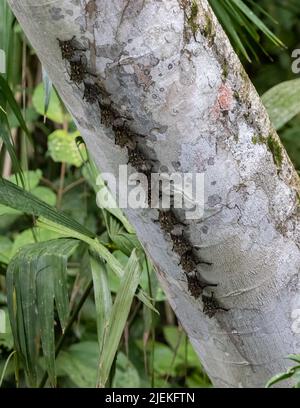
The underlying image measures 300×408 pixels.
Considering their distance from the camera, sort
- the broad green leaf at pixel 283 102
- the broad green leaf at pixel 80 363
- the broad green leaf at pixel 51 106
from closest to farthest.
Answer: the broad green leaf at pixel 283 102 < the broad green leaf at pixel 80 363 < the broad green leaf at pixel 51 106

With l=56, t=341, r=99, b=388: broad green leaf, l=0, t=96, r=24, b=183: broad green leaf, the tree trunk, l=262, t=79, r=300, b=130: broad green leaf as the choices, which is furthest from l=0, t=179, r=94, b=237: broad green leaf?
l=56, t=341, r=99, b=388: broad green leaf

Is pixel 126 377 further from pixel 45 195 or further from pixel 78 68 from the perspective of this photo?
pixel 78 68

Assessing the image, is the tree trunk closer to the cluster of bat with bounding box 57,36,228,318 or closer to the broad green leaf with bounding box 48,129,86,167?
the cluster of bat with bounding box 57,36,228,318

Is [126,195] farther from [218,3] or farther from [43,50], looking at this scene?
[218,3]

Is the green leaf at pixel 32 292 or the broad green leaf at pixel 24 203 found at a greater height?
the broad green leaf at pixel 24 203

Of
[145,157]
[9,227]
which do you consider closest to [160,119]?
[145,157]

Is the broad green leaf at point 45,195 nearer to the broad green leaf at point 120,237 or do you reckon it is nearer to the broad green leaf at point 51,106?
the broad green leaf at point 51,106

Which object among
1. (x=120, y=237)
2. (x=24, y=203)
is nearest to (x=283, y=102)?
(x=120, y=237)

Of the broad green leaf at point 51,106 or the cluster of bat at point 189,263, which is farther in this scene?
the broad green leaf at point 51,106

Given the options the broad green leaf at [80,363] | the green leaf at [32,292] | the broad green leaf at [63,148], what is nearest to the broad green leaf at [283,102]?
the green leaf at [32,292]
